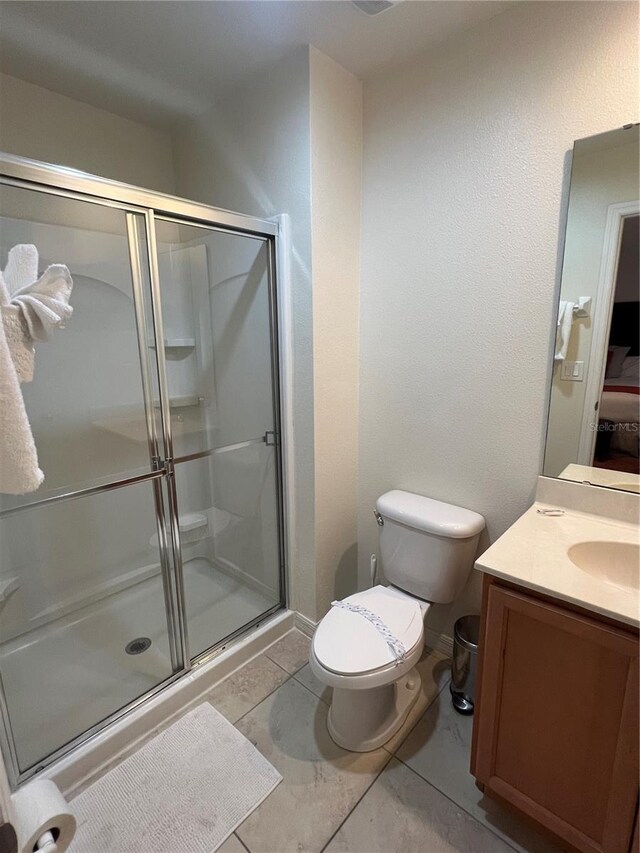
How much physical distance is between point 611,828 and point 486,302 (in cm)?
151

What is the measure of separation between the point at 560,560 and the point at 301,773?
1.10 m

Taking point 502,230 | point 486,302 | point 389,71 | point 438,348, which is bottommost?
point 438,348

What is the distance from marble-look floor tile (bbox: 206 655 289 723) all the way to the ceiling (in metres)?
2.44

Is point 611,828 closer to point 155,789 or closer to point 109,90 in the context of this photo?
point 155,789

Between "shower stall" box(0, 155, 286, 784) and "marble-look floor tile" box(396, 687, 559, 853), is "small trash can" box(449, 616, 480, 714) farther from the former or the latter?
"shower stall" box(0, 155, 286, 784)

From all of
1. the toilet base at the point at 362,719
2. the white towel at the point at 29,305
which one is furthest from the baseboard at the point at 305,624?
the white towel at the point at 29,305

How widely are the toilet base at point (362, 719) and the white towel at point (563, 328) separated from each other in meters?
1.26

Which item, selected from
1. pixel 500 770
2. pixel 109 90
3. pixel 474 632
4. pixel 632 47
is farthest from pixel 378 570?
pixel 109 90

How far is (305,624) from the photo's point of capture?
205cm

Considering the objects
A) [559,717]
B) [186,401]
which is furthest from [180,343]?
[559,717]

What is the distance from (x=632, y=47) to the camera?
118cm

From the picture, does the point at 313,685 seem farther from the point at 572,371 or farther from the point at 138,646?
the point at 572,371

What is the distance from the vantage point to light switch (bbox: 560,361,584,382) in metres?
1.39

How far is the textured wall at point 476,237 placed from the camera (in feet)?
4.26
